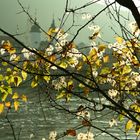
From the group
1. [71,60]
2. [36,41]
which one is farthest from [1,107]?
[36,41]

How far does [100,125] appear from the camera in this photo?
4916cm

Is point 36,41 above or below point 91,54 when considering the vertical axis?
above

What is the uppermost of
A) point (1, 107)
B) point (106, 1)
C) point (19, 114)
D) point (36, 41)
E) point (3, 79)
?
point (36, 41)

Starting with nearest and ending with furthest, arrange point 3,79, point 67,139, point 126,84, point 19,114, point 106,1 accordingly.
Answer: point 106,1 → point 3,79 → point 126,84 → point 67,139 → point 19,114

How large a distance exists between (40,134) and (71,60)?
41239 millimetres

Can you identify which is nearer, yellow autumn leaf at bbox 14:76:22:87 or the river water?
yellow autumn leaf at bbox 14:76:22:87

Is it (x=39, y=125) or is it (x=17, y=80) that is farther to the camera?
(x=39, y=125)

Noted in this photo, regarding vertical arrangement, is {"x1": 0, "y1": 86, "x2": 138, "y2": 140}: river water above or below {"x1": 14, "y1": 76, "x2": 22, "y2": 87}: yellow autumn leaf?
above

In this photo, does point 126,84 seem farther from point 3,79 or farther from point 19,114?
point 19,114

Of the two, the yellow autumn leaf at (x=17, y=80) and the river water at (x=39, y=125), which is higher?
the river water at (x=39, y=125)

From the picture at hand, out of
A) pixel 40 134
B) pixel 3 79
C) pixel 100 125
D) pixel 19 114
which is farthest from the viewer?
pixel 19 114

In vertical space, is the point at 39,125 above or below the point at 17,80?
A: above

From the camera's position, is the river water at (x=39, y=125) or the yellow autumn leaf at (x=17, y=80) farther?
the river water at (x=39, y=125)

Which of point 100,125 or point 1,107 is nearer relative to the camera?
point 1,107
